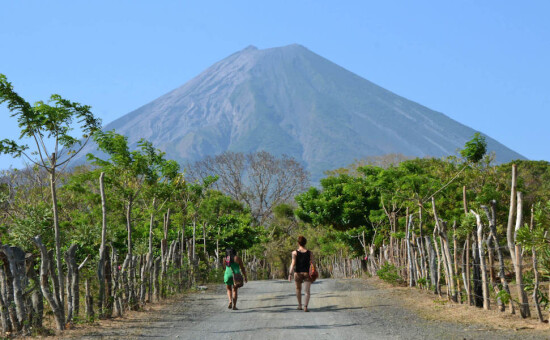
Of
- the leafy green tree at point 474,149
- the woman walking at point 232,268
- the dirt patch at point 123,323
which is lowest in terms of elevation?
the dirt patch at point 123,323

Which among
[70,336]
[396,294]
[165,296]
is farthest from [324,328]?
[165,296]

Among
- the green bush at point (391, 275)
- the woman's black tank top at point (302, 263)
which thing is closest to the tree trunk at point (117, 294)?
the woman's black tank top at point (302, 263)

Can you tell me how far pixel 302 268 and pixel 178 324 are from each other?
2.82 metres

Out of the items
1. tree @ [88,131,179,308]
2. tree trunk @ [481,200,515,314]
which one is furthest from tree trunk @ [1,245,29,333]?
tree trunk @ [481,200,515,314]

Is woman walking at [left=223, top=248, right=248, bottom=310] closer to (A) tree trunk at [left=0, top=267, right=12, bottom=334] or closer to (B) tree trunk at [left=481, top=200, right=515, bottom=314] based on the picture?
(A) tree trunk at [left=0, top=267, right=12, bottom=334]

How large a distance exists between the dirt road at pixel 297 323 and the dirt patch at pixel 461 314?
0.80ft

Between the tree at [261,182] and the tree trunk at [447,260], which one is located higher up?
the tree at [261,182]

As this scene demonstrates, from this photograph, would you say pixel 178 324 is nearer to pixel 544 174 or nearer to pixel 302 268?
pixel 302 268

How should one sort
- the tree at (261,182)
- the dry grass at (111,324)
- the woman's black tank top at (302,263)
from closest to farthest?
1. the dry grass at (111,324)
2. the woman's black tank top at (302,263)
3. the tree at (261,182)

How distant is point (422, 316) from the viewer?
12023mm

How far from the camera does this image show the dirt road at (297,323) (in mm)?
9984

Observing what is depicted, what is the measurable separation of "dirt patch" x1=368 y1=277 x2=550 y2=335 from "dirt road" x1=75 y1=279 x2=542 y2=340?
0.24m

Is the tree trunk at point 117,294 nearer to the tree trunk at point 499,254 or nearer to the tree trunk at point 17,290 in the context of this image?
the tree trunk at point 17,290

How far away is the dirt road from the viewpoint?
9.98 meters
